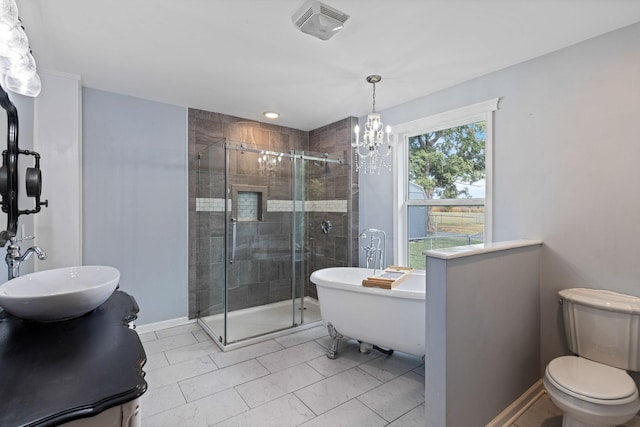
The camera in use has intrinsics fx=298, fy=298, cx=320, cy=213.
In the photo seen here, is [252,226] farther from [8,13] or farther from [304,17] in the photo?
[8,13]

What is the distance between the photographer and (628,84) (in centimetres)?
184

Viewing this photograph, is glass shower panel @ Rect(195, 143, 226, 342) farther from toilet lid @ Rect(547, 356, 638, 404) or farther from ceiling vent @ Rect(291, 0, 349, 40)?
toilet lid @ Rect(547, 356, 638, 404)

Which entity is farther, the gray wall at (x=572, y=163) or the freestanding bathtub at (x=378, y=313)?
the freestanding bathtub at (x=378, y=313)

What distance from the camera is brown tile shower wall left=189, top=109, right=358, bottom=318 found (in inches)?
131

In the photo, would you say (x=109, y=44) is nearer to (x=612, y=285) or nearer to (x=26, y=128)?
(x=26, y=128)

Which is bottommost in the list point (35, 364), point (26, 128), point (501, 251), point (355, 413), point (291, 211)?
point (355, 413)

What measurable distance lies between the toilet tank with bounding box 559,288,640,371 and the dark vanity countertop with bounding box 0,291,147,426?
92.9 inches

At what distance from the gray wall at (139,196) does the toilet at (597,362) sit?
3.36 m

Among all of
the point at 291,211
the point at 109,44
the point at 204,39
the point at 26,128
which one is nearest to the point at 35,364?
the point at 204,39

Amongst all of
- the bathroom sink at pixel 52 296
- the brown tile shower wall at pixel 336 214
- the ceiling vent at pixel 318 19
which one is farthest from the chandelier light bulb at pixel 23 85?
the brown tile shower wall at pixel 336 214

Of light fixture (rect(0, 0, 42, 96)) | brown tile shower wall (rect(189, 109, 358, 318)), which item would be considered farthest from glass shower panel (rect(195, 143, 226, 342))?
light fixture (rect(0, 0, 42, 96))

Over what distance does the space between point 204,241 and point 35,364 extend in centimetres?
257

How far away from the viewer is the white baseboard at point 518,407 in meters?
1.78

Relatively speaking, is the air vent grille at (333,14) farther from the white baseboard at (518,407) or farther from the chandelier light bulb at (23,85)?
the white baseboard at (518,407)
